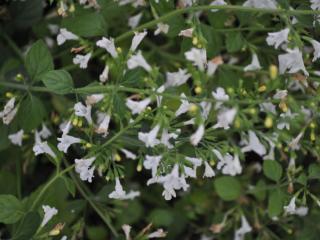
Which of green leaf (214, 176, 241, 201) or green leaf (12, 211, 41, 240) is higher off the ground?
green leaf (12, 211, 41, 240)

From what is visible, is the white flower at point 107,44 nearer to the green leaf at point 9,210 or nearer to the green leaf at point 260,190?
the green leaf at point 9,210

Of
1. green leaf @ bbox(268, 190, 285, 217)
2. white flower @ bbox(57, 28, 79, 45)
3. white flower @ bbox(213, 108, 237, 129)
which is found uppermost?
white flower @ bbox(57, 28, 79, 45)

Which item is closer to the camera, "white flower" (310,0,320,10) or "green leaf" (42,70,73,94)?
"green leaf" (42,70,73,94)

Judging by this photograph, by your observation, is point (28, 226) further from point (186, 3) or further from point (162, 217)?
point (162, 217)

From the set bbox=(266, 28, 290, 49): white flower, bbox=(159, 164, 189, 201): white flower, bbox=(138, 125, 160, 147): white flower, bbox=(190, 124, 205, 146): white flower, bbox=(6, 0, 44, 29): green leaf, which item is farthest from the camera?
bbox=(6, 0, 44, 29): green leaf

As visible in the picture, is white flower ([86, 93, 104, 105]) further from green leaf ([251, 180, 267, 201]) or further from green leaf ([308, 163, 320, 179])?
green leaf ([251, 180, 267, 201])

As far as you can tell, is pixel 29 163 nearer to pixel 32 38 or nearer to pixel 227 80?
pixel 32 38

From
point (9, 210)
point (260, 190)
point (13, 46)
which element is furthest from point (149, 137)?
point (13, 46)

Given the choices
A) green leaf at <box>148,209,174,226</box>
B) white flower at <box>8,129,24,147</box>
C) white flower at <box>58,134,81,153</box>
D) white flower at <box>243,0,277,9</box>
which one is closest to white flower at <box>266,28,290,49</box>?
white flower at <box>243,0,277,9</box>

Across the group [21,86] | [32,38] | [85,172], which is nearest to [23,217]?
[85,172]
